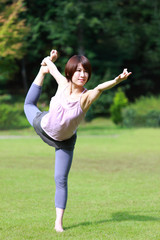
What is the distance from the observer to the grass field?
5559 mm

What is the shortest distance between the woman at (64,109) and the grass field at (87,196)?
0.60 meters

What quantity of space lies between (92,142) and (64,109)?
46.5 ft

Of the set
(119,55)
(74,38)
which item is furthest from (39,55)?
(119,55)

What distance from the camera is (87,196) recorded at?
8031mm

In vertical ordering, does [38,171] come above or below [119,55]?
above

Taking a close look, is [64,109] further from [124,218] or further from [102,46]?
[102,46]

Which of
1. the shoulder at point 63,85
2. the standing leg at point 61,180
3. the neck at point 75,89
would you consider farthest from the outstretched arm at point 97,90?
the standing leg at point 61,180

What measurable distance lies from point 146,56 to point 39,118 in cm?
3547

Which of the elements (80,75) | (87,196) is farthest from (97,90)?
(87,196)

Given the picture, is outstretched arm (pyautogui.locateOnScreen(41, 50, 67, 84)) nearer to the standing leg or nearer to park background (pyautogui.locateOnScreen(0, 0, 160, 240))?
the standing leg

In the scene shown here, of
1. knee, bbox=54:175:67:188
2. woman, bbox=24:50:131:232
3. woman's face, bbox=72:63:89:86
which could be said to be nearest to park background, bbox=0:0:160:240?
knee, bbox=54:175:67:188

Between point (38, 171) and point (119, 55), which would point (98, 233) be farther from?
point (119, 55)

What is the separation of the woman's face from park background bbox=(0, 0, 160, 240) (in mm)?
1845

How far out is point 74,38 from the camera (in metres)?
36.8
